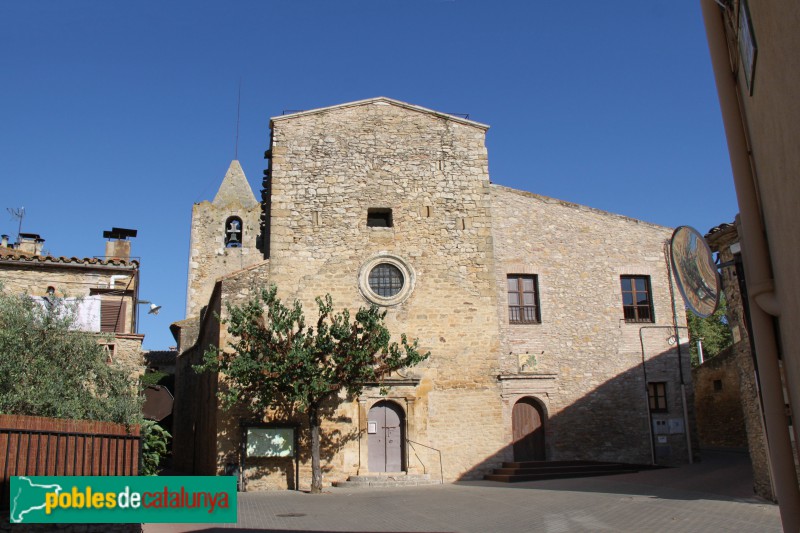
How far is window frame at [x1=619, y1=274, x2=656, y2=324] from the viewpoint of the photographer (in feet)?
67.7

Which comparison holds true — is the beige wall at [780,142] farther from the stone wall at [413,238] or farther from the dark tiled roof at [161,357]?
the dark tiled roof at [161,357]

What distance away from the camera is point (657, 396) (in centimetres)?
2019

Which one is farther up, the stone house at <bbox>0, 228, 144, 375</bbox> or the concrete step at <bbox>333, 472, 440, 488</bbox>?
the stone house at <bbox>0, 228, 144, 375</bbox>

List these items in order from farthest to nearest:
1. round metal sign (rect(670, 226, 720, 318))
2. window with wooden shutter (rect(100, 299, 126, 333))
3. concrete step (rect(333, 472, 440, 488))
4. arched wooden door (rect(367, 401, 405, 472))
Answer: window with wooden shutter (rect(100, 299, 126, 333))
arched wooden door (rect(367, 401, 405, 472))
concrete step (rect(333, 472, 440, 488))
round metal sign (rect(670, 226, 720, 318))

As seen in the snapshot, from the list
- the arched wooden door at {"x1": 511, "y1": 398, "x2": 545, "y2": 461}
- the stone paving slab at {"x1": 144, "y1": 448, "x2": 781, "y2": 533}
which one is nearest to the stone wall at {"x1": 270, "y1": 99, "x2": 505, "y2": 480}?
the arched wooden door at {"x1": 511, "y1": 398, "x2": 545, "y2": 461}

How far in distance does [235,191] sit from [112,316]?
52.3 feet

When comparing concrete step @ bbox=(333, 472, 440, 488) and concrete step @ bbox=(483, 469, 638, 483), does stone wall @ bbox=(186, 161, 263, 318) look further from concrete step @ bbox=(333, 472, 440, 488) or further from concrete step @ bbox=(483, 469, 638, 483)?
concrete step @ bbox=(483, 469, 638, 483)

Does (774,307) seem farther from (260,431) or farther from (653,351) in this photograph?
(653,351)

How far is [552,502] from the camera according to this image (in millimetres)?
13070

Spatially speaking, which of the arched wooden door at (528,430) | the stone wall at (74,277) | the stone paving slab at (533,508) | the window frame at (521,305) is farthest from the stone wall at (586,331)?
the stone wall at (74,277)

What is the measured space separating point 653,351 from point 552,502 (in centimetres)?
879

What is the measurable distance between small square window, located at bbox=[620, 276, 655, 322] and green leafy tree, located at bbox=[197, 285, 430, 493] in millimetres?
7630

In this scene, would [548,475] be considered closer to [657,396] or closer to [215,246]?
[657,396]

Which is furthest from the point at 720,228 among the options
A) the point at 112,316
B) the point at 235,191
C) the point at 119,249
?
the point at 235,191
